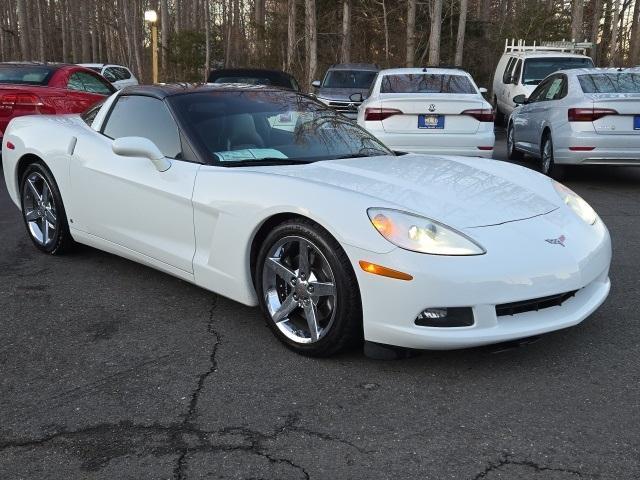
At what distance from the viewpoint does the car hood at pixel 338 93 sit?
14718mm

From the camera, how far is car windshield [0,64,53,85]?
10.5 m

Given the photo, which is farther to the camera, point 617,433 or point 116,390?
point 116,390

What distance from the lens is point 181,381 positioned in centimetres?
321

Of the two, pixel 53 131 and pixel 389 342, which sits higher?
pixel 53 131

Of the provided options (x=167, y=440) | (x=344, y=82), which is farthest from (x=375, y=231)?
(x=344, y=82)

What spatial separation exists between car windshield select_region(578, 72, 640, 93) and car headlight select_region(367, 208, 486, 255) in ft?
20.8

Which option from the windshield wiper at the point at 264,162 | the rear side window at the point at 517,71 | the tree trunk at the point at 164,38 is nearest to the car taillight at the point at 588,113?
the windshield wiper at the point at 264,162

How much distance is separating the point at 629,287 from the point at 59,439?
3.53m

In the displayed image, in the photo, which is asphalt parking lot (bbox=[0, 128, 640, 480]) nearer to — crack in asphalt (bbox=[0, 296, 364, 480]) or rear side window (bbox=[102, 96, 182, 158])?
crack in asphalt (bbox=[0, 296, 364, 480])

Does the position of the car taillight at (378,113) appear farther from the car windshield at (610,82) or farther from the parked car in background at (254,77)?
the parked car in background at (254,77)

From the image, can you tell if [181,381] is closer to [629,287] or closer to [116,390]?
[116,390]

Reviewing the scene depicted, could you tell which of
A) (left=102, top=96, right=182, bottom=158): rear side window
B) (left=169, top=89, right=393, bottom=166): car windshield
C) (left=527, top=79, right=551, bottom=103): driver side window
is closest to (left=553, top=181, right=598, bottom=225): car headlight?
(left=169, top=89, right=393, bottom=166): car windshield

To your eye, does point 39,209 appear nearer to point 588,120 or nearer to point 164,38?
point 588,120

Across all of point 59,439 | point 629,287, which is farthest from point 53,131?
point 629,287
